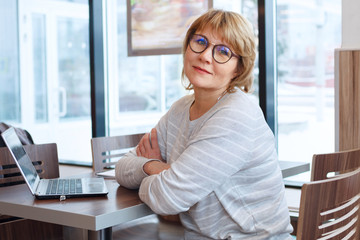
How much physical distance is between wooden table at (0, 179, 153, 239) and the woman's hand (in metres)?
0.19

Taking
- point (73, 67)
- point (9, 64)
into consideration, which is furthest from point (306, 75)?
point (9, 64)

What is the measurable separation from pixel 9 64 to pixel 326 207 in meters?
4.43

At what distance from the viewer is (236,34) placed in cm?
169

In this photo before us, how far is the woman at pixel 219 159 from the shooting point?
1.53m

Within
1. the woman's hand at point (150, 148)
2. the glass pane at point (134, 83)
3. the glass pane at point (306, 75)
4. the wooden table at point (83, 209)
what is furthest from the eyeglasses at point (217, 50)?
the glass pane at point (134, 83)

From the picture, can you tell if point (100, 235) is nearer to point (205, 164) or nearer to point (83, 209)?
point (83, 209)

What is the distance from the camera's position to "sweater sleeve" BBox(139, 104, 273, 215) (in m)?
1.51

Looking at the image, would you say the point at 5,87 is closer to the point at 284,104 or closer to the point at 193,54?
the point at 284,104

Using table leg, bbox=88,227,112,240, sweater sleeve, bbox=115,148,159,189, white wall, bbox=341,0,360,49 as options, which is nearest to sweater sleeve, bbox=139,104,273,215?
sweater sleeve, bbox=115,148,159,189

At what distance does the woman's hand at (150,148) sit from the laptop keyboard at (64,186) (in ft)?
0.82

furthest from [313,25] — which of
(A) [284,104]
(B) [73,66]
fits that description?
(B) [73,66]

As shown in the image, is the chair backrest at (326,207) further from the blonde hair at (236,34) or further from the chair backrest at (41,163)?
the chair backrest at (41,163)

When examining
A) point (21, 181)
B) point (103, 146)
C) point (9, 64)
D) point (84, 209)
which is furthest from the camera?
point (9, 64)

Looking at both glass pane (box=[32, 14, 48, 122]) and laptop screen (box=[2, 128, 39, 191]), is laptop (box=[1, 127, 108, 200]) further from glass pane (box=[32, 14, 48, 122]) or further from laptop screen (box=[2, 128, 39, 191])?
glass pane (box=[32, 14, 48, 122])
